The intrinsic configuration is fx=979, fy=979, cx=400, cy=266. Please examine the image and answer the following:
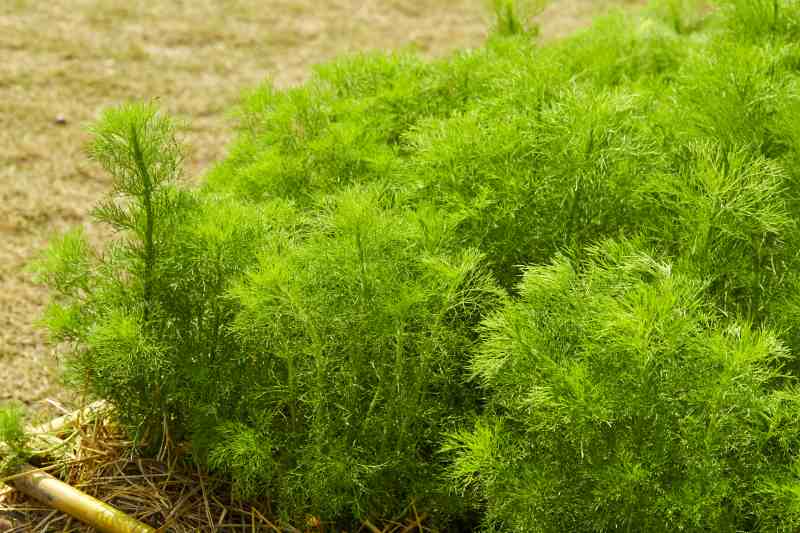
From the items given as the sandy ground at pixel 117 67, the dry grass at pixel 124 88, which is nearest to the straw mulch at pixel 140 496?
the dry grass at pixel 124 88

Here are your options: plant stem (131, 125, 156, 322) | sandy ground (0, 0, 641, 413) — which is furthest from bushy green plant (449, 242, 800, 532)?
sandy ground (0, 0, 641, 413)

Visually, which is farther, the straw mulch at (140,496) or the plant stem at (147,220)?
the straw mulch at (140,496)

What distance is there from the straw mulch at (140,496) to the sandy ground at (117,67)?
2.47ft

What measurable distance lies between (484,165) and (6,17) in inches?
173

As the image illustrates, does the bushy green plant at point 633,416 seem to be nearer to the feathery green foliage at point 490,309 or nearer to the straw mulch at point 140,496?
the feathery green foliage at point 490,309

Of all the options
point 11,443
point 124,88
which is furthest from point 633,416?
point 124,88

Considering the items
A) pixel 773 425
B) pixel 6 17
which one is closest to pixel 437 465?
pixel 773 425

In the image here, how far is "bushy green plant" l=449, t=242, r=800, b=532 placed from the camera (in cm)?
155

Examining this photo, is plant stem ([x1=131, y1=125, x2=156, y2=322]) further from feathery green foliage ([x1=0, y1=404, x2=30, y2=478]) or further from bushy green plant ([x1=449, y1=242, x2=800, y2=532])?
bushy green plant ([x1=449, y1=242, x2=800, y2=532])

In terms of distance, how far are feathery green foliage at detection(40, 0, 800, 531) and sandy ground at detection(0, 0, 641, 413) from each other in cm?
116

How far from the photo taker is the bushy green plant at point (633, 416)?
1546 millimetres

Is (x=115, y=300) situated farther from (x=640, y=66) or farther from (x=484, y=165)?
(x=640, y=66)

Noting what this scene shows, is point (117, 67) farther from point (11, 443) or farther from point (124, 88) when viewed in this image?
point (11, 443)

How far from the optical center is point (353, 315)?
1.81 meters
